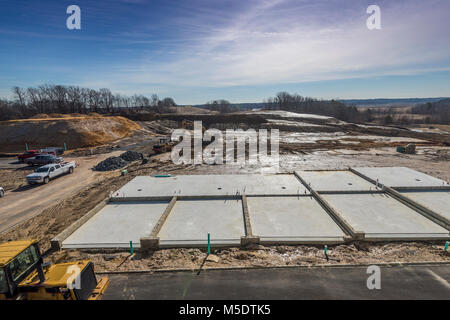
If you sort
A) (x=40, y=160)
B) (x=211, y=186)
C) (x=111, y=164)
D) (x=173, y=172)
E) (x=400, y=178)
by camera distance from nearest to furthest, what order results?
(x=211, y=186), (x=400, y=178), (x=173, y=172), (x=111, y=164), (x=40, y=160)

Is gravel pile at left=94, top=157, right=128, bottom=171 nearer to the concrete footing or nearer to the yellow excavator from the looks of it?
the concrete footing

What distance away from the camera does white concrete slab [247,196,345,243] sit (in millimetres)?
10664

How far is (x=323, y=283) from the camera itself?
26.6 ft

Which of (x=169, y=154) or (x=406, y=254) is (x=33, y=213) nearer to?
(x=169, y=154)

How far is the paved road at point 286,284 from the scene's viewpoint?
25.0 ft

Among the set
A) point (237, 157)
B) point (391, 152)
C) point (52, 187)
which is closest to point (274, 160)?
point (237, 157)

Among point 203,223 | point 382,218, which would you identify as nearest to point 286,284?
point 203,223

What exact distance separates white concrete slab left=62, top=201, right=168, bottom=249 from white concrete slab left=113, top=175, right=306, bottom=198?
4.22 feet

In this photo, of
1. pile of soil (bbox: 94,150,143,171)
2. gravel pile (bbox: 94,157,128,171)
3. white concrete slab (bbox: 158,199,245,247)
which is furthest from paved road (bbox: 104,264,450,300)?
pile of soil (bbox: 94,150,143,171)

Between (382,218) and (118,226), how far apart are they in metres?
13.4

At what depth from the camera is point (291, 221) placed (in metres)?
12.0

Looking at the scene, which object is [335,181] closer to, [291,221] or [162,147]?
[291,221]

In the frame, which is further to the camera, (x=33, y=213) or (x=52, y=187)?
(x=52, y=187)

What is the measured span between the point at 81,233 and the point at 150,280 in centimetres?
523
